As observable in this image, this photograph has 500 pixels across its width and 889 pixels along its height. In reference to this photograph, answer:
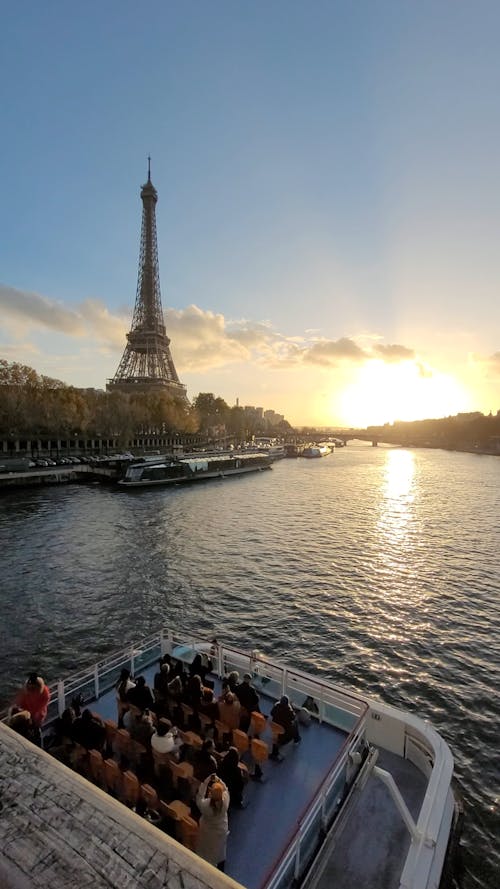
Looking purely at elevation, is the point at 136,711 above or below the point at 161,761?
above

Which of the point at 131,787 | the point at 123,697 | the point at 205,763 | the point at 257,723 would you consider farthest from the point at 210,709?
the point at 131,787

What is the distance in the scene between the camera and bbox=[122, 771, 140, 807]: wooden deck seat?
311 inches

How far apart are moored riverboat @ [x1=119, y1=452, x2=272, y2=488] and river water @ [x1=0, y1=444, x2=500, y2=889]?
15312 mm

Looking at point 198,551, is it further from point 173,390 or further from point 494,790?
point 173,390

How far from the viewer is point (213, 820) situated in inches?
268

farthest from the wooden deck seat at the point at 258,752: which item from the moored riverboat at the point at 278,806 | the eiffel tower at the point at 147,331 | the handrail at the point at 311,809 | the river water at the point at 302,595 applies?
the eiffel tower at the point at 147,331

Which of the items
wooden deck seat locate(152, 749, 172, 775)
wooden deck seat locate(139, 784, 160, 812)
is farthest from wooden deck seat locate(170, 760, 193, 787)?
wooden deck seat locate(139, 784, 160, 812)

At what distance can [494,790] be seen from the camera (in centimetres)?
1260

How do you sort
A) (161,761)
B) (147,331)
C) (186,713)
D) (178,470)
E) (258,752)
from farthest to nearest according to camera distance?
(147,331) < (178,470) < (186,713) < (258,752) < (161,761)

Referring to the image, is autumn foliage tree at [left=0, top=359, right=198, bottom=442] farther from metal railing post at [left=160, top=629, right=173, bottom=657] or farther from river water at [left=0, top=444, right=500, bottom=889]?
metal railing post at [left=160, top=629, right=173, bottom=657]

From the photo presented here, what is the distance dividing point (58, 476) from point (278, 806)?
67.8 meters

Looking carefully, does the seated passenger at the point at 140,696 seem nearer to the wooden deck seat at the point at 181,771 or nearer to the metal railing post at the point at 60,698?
the metal railing post at the point at 60,698

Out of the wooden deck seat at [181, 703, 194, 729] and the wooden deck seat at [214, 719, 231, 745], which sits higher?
the wooden deck seat at [181, 703, 194, 729]

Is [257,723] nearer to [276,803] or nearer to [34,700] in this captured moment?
[276,803]
